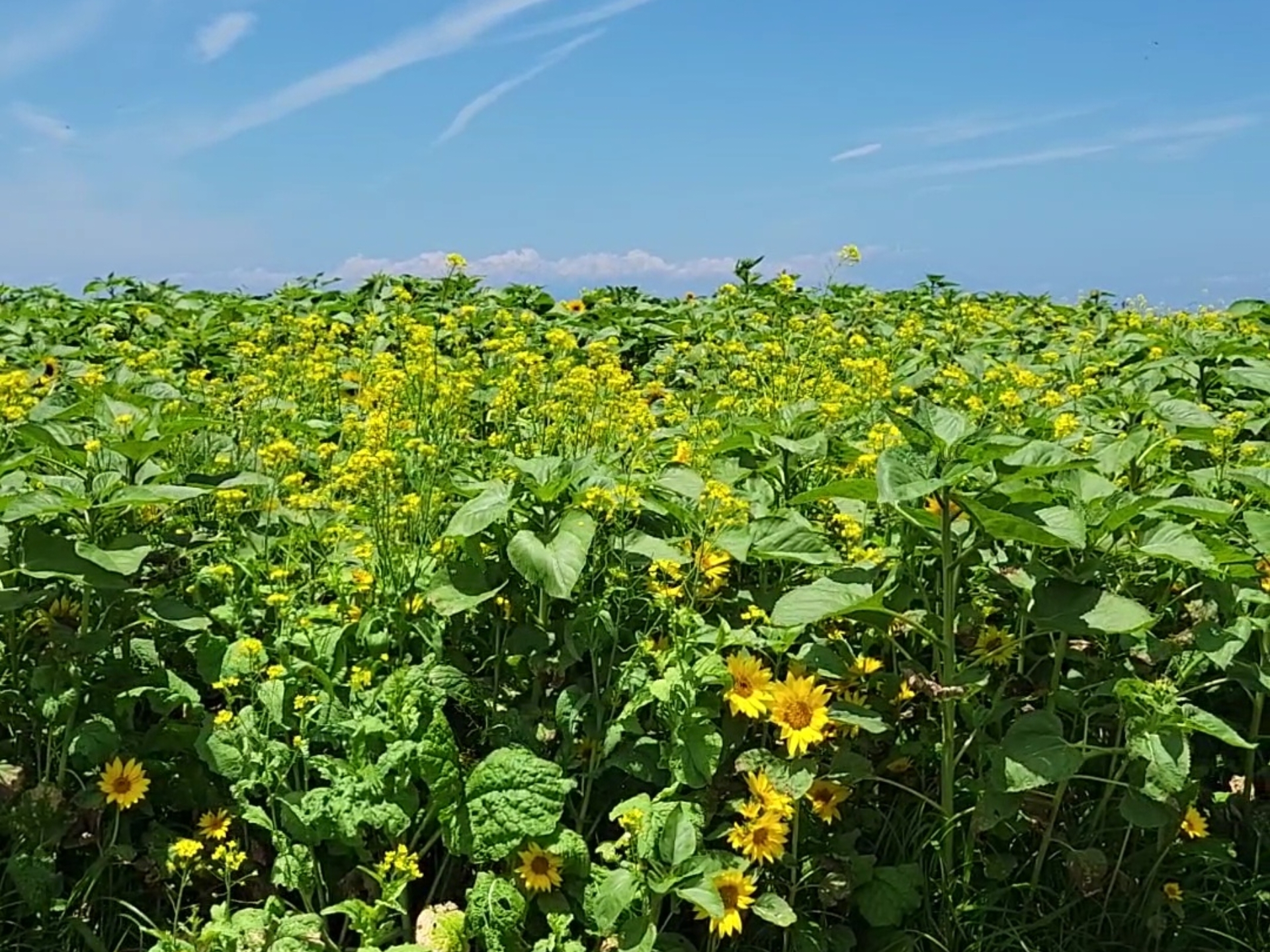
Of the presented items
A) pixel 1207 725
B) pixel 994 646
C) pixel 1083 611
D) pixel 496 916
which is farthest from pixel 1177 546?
pixel 496 916

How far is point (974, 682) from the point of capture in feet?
7.07

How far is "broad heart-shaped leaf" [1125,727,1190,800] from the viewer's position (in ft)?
6.68

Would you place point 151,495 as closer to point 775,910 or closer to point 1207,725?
point 775,910

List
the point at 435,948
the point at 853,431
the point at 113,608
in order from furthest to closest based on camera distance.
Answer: the point at 853,431 < the point at 113,608 < the point at 435,948

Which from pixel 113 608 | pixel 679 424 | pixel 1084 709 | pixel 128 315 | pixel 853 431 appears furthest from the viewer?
pixel 128 315

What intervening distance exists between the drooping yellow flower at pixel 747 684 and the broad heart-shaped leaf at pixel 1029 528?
1.48ft

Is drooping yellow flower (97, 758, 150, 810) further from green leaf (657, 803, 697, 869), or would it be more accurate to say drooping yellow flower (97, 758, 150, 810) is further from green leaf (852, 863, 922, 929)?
green leaf (852, 863, 922, 929)

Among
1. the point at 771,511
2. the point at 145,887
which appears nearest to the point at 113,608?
the point at 145,887

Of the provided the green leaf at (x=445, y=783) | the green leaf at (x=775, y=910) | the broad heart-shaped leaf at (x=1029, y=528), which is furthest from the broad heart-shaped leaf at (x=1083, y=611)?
the green leaf at (x=445, y=783)

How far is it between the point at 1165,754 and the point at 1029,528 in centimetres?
44

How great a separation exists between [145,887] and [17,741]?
0.38 metres

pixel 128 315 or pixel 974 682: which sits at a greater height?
pixel 128 315

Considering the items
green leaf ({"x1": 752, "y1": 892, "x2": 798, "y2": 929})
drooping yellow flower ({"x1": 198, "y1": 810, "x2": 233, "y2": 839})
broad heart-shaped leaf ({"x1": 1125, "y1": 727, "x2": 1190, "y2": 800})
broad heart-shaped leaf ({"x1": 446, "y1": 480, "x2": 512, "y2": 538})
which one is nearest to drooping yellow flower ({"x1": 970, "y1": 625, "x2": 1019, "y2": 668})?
broad heart-shaped leaf ({"x1": 1125, "y1": 727, "x2": 1190, "y2": 800})

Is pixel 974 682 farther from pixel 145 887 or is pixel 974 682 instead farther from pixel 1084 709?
pixel 145 887
